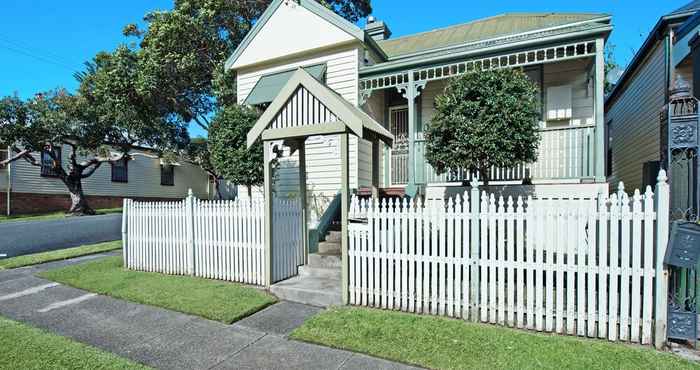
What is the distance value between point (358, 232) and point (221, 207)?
2.82 meters

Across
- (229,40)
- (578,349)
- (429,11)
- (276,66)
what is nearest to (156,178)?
(229,40)

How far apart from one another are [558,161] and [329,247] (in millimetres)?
5451

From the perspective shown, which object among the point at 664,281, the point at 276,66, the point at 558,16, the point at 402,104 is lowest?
the point at 664,281

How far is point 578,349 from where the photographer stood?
3561 mm

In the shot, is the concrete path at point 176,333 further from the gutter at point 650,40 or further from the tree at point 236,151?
the gutter at point 650,40

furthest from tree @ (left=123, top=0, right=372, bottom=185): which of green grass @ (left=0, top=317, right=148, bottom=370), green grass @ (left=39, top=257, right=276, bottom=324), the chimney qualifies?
green grass @ (left=0, top=317, right=148, bottom=370)

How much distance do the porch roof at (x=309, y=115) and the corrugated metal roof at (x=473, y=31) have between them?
19.6 ft

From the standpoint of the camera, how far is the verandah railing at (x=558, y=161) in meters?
7.30

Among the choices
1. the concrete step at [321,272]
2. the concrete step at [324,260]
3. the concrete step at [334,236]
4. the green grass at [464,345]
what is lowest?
the green grass at [464,345]

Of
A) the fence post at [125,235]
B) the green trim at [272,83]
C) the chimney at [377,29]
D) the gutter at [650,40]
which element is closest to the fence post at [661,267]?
the gutter at [650,40]

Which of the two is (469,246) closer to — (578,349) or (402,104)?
(578,349)

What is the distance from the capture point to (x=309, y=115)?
18.1 ft

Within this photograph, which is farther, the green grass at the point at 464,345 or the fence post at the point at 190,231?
the fence post at the point at 190,231

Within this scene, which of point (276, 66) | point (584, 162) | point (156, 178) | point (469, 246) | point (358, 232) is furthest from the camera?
point (156, 178)
